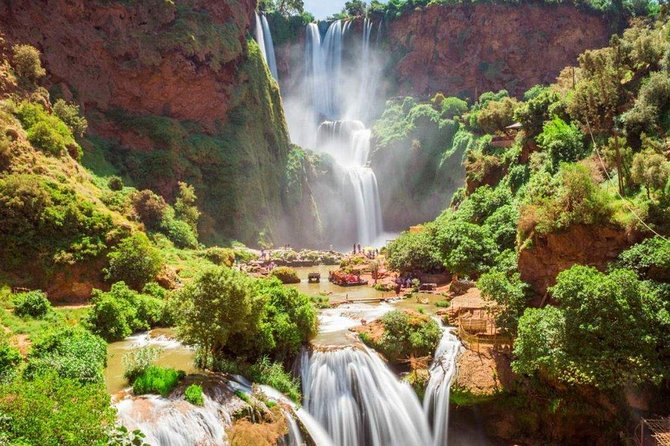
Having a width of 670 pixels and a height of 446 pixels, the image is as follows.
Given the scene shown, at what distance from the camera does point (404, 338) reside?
71.3 ft

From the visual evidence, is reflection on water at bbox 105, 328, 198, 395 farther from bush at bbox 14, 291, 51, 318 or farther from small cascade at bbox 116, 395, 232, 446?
bush at bbox 14, 291, 51, 318

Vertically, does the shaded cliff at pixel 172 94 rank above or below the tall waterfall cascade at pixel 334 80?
below

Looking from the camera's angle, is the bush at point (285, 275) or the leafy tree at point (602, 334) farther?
the bush at point (285, 275)

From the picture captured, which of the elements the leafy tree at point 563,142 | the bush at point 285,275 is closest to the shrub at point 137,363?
the bush at point 285,275

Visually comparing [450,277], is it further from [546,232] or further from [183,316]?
[183,316]

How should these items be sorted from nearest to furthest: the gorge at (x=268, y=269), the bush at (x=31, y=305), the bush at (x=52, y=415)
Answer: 1. the bush at (x=52, y=415)
2. the gorge at (x=268, y=269)
3. the bush at (x=31, y=305)

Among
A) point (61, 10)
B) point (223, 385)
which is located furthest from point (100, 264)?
point (61, 10)

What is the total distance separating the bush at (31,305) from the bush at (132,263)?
4621 millimetres

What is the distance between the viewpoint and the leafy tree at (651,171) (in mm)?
20781

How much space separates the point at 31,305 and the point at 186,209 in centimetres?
2250

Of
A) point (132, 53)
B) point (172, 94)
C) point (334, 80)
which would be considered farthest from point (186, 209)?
point (334, 80)

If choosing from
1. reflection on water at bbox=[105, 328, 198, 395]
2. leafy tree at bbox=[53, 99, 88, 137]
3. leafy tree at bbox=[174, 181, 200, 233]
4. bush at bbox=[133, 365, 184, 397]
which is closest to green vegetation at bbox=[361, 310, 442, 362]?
reflection on water at bbox=[105, 328, 198, 395]

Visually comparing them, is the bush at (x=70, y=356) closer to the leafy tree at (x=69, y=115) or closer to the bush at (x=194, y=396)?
the bush at (x=194, y=396)

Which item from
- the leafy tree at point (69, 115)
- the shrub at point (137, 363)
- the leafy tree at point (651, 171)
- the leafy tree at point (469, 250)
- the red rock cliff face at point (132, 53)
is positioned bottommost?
the shrub at point (137, 363)
